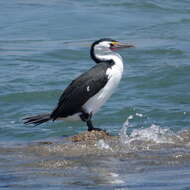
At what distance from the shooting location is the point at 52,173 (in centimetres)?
858

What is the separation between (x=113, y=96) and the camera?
1509cm

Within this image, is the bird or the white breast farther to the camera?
the white breast

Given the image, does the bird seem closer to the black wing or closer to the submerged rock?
the black wing

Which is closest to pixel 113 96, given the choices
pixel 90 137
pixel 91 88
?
pixel 91 88

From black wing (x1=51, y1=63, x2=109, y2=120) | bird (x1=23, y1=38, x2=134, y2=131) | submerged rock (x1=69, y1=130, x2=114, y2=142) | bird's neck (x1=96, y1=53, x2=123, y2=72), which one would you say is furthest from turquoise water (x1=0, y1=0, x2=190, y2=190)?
bird's neck (x1=96, y1=53, x2=123, y2=72)

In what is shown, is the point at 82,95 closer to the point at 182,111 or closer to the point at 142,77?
the point at 182,111

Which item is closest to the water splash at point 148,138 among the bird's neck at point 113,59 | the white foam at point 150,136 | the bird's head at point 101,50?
the white foam at point 150,136

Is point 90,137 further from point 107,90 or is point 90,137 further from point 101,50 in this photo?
point 101,50

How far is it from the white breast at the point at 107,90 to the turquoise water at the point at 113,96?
1.92 ft

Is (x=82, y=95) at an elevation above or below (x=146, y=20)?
above

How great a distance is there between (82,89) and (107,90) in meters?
0.38

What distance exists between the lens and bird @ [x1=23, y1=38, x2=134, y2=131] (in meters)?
10.7

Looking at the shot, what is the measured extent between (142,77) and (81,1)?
8807 mm

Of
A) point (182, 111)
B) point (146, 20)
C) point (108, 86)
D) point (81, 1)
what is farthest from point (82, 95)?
point (81, 1)
